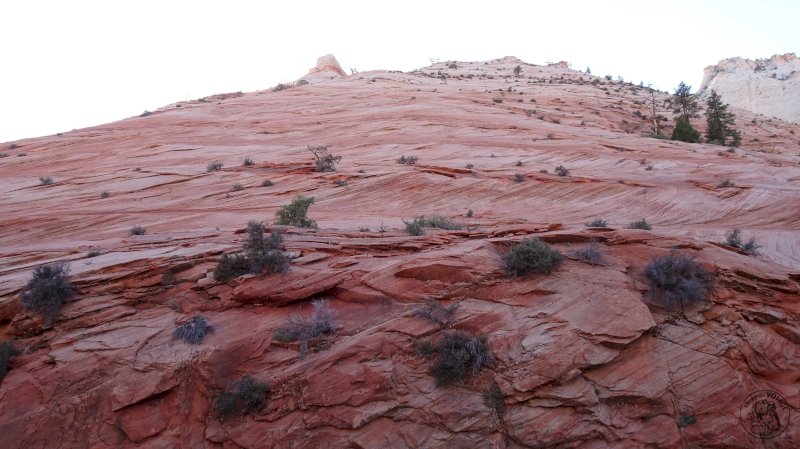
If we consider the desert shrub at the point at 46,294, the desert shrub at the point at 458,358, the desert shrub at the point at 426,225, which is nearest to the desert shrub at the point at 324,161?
the desert shrub at the point at 426,225

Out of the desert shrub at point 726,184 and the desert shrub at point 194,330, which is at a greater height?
the desert shrub at point 726,184

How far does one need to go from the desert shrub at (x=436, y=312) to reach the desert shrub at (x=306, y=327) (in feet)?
4.26

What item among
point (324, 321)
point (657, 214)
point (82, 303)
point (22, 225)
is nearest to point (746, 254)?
point (657, 214)

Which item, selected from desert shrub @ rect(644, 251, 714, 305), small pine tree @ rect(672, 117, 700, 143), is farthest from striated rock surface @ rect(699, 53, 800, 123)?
desert shrub @ rect(644, 251, 714, 305)

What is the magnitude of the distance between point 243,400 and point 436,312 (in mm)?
2820

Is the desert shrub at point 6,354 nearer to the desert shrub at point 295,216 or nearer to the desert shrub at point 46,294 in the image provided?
the desert shrub at point 46,294

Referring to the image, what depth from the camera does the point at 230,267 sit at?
707 cm

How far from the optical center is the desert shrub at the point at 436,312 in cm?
610

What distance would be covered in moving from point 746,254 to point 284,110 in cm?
2357

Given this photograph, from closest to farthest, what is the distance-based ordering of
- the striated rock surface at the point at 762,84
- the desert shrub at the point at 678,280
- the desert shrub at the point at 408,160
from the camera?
the desert shrub at the point at 678,280 → the desert shrub at the point at 408,160 → the striated rock surface at the point at 762,84

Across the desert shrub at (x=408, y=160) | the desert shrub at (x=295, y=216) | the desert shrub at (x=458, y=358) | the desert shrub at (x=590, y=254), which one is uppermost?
the desert shrub at (x=408, y=160)

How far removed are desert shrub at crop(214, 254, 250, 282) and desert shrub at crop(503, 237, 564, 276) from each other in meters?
4.32

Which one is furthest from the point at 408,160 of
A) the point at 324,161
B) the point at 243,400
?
the point at 243,400

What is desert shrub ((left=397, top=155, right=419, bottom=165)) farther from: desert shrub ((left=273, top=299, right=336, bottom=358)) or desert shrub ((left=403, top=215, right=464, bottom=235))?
desert shrub ((left=273, top=299, right=336, bottom=358))
